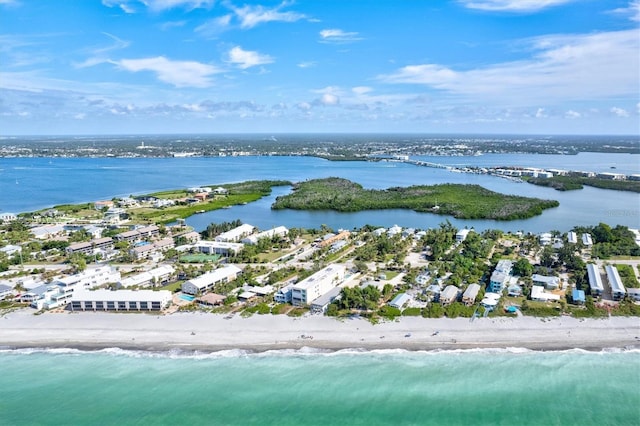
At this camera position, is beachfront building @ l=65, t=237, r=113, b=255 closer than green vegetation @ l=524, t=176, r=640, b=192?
Yes

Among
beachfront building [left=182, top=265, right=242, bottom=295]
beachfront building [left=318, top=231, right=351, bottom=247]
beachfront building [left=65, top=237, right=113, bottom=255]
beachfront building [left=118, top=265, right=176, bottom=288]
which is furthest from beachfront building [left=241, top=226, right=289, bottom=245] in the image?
beachfront building [left=65, top=237, right=113, bottom=255]

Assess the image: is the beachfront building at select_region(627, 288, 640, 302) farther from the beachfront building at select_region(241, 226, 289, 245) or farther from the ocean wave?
the beachfront building at select_region(241, 226, 289, 245)

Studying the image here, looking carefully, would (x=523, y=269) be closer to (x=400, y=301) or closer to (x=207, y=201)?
(x=400, y=301)

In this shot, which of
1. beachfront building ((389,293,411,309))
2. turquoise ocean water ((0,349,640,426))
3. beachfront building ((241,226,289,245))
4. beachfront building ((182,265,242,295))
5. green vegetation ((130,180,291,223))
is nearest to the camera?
turquoise ocean water ((0,349,640,426))

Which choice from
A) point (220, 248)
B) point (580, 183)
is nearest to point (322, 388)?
point (220, 248)

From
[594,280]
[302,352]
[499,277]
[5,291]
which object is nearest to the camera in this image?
[302,352]

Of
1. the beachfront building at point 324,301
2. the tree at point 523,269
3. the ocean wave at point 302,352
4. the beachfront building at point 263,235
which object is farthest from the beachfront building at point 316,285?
the tree at point 523,269

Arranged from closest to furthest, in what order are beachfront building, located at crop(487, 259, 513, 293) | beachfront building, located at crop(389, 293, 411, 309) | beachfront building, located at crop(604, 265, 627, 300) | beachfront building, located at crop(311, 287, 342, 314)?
1. beachfront building, located at crop(311, 287, 342, 314)
2. beachfront building, located at crop(389, 293, 411, 309)
3. beachfront building, located at crop(604, 265, 627, 300)
4. beachfront building, located at crop(487, 259, 513, 293)

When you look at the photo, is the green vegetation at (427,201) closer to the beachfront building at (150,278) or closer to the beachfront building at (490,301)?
the beachfront building at (490,301)
